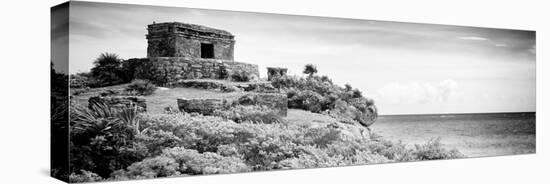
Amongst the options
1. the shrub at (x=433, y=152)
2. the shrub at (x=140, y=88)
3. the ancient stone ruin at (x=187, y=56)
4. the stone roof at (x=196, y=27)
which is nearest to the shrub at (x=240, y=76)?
the ancient stone ruin at (x=187, y=56)

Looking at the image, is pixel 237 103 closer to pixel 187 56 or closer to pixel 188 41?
pixel 187 56

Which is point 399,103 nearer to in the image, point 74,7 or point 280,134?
point 280,134

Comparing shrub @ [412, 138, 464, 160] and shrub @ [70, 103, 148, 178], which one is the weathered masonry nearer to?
shrub @ [70, 103, 148, 178]

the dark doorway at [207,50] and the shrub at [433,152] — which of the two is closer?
the dark doorway at [207,50]

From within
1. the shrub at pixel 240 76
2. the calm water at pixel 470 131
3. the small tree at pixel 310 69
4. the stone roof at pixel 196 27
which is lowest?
the calm water at pixel 470 131

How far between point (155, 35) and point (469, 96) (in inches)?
280

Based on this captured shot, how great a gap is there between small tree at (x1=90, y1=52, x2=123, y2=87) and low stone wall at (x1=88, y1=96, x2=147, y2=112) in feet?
0.77

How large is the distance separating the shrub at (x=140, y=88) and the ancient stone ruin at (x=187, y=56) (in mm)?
87

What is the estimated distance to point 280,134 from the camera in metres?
12.3

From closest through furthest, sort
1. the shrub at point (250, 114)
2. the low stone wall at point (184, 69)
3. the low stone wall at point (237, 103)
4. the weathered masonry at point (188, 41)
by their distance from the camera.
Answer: the low stone wall at point (184, 69) → the weathered masonry at point (188, 41) → the low stone wall at point (237, 103) → the shrub at point (250, 114)

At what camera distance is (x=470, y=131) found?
48.6 feet

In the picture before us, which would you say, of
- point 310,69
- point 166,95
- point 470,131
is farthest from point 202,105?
point 470,131

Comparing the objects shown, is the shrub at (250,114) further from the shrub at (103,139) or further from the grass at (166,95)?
the shrub at (103,139)

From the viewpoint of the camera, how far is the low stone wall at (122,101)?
34.9 feet
